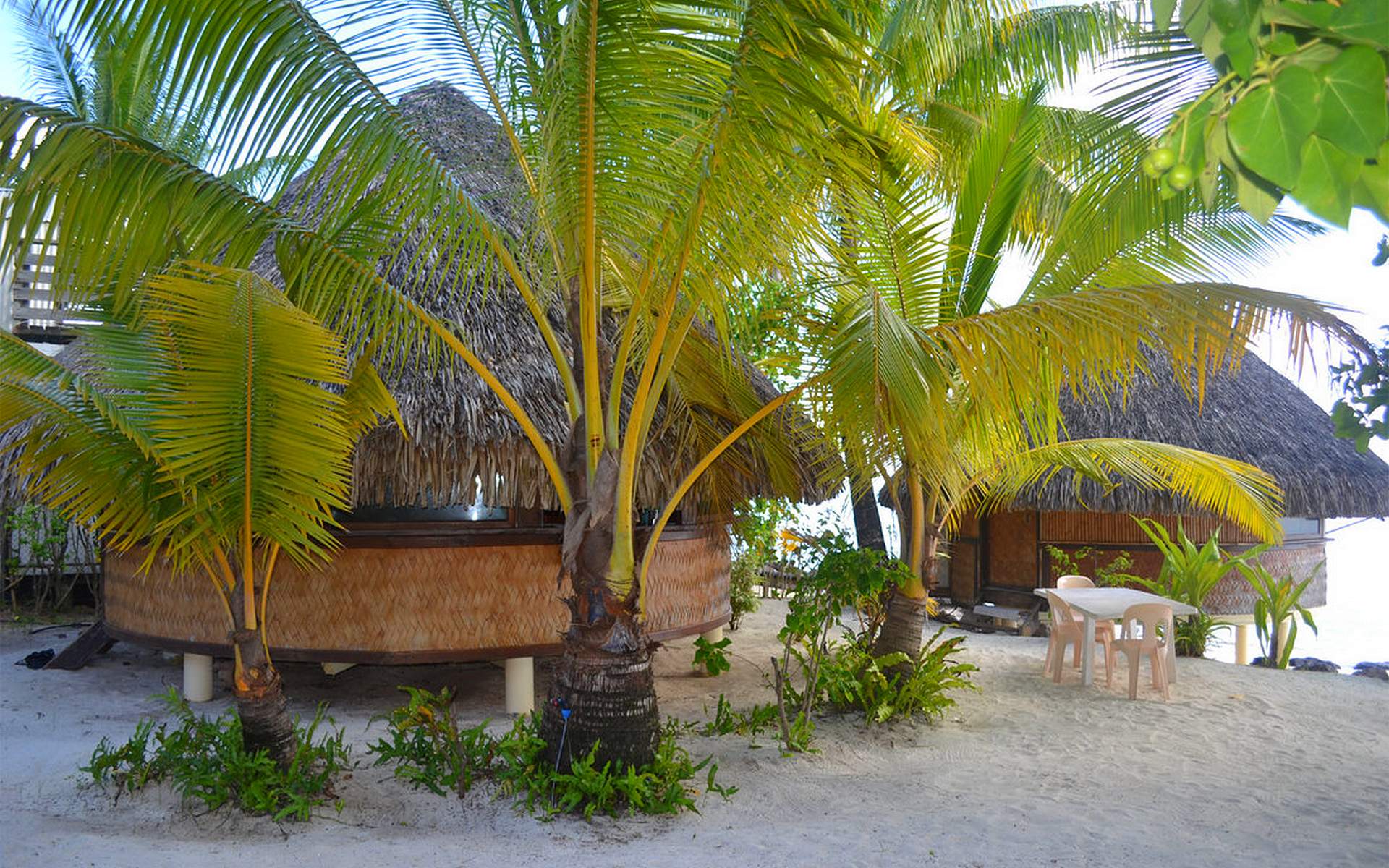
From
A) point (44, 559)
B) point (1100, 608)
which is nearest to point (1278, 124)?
point (1100, 608)

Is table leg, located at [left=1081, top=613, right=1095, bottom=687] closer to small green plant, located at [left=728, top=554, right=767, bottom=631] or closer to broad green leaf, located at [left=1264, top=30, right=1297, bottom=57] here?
small green plant, located at [left=728, top=554, right=767, bottom=631]

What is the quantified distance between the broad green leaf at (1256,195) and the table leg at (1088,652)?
663 cm

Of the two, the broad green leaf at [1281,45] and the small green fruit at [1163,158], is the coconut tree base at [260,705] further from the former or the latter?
the broad green leaf at [1281,45]

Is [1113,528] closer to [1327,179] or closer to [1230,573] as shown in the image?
[1230,573]

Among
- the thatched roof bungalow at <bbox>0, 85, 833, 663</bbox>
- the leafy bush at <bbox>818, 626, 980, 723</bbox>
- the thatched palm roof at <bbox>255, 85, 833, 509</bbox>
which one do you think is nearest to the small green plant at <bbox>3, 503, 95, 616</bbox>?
the thatched roof bungalow at <bbox>0, 85, 833, 663</bbox>

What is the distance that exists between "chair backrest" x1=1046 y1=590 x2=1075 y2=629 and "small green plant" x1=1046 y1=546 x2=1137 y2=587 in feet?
7.89

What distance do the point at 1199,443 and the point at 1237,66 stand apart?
1001cm

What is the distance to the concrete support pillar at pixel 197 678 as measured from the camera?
243 inches

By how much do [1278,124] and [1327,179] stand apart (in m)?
0.07

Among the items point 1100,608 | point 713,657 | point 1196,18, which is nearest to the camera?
point 1196,18

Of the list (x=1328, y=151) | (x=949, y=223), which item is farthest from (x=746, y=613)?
(x=1328, y=151)

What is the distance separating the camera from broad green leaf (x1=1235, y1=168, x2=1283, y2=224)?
81 cm

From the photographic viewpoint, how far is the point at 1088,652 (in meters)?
Answer: 6.97

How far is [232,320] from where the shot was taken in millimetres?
3508
